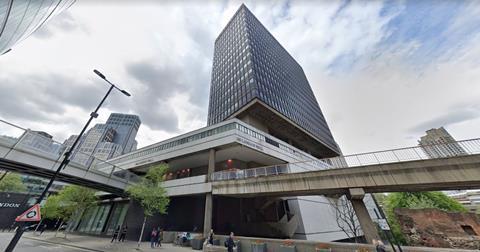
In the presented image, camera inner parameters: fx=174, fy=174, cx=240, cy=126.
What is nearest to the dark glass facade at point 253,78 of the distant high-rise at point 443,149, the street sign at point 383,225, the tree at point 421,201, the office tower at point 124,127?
the tree at point 421,201

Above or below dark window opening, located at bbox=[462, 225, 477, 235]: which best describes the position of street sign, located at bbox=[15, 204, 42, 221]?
above

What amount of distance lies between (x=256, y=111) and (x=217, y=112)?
12.3 m

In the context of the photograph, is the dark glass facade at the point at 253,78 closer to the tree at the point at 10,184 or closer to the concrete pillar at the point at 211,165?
the concrete pillar at the point at 211,165

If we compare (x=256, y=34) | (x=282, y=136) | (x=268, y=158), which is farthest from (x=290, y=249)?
(x=256, y=34)

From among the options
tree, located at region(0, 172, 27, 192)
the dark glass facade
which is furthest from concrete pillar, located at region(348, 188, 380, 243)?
tree, located at region(0, 172, 27, 192)

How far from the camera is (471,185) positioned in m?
11.6

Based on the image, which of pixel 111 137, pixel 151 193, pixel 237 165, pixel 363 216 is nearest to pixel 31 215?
pixel 151 193

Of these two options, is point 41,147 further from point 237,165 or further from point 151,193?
point 237,165

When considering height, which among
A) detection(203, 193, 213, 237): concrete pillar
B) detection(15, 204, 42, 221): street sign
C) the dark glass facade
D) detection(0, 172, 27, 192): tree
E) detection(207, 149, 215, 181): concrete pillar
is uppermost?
the dark glass facade

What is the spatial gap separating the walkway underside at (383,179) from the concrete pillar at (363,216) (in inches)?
20.7

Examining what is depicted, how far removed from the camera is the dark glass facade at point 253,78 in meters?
38.8

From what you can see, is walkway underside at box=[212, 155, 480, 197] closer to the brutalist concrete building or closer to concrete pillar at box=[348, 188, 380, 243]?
concrete pillar at box=[348, 188, 380, 243]

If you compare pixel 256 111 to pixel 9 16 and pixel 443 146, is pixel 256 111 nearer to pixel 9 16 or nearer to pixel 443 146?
pixel 443 146

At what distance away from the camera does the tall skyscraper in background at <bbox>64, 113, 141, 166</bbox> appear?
12050cm
